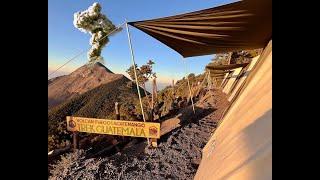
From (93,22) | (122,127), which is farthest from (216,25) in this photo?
(93,22)

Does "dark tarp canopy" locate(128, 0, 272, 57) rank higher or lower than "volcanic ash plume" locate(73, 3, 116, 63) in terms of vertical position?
lower

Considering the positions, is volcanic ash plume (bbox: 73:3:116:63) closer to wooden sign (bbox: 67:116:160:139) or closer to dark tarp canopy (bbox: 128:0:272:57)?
wooden sign (bbox: 67:116:160:139)

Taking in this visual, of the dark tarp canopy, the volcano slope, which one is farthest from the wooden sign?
the dark tarp canopy

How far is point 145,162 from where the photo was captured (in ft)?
21.1

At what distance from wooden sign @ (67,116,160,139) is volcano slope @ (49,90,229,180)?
412 mm

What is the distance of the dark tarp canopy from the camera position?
2701mm

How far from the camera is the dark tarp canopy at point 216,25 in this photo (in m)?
2.70

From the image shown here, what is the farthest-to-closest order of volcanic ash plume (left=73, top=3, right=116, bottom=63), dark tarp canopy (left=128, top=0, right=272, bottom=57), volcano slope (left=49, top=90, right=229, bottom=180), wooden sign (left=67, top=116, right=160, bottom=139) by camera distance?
volcanic ash plume (left=73, top=3, right=116, bottom=63) < wooden sign (left=67, top=116, right=160, bottom=139) < volcano slope (left=49, top=90, right=229, bottom=180) < dark tarp canopy (left=128, top=0, right=272, bottom=57)

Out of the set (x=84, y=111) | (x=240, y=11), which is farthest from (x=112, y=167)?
(x=84, y=111)

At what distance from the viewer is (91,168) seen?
637 centimetres

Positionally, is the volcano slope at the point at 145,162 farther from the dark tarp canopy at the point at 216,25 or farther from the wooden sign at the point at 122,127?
the dark tarp canopy at the point at 216,25

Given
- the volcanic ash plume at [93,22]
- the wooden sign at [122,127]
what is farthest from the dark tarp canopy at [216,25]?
the volcanic ash plume at [93,22]

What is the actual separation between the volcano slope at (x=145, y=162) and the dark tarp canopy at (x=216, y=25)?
7.55 ft
